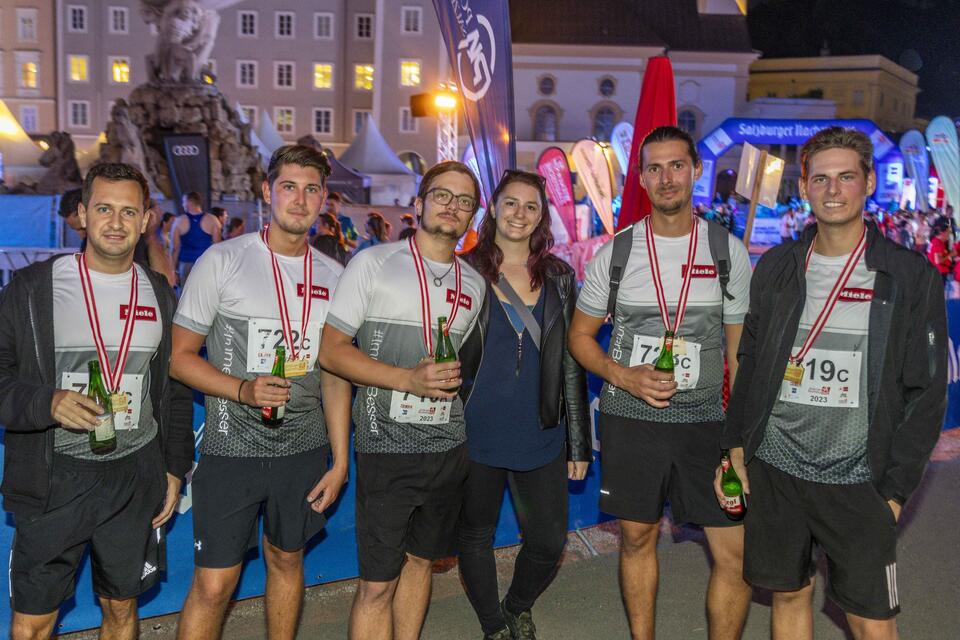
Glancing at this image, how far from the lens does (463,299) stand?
3.43 metres

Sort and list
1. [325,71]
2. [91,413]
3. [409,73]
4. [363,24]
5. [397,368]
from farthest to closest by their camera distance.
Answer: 1. [325,71]
2. [363,24]
3. [409,73]
4. [397,368]
5. [91,413]

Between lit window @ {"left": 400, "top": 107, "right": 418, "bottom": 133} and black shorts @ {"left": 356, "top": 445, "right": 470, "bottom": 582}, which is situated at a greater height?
lit window @ {"left": 400, "top": 107, "right": 418, "bottom": 133}

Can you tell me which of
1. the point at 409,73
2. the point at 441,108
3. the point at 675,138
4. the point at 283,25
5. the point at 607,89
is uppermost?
the point at 283,25

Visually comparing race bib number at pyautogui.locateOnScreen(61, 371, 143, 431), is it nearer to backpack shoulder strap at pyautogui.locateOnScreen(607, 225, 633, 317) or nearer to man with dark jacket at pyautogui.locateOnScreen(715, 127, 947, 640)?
backpack shoulder strap at pyautogui.locateOnScreen(607, 225, 633, 317)

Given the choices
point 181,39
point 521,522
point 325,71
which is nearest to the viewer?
point 521,522

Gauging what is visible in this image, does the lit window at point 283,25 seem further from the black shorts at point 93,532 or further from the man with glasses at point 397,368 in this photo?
the black shorts at point 93,532

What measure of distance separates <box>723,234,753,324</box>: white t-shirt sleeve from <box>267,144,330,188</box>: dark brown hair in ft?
5.83

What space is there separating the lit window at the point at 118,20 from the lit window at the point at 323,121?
12.9 m

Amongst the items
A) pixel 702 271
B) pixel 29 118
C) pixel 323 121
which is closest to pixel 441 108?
pixel 702 271

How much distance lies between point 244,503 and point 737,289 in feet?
7.34

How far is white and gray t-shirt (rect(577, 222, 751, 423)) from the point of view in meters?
3.59

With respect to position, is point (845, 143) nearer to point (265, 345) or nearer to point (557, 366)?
point (557, 366)

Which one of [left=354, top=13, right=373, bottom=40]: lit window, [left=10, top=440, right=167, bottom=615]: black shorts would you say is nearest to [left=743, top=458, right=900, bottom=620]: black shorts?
[left=10, top=440, right=167, bottom=615]: black shorts

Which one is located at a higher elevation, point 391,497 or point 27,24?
point 27,24
